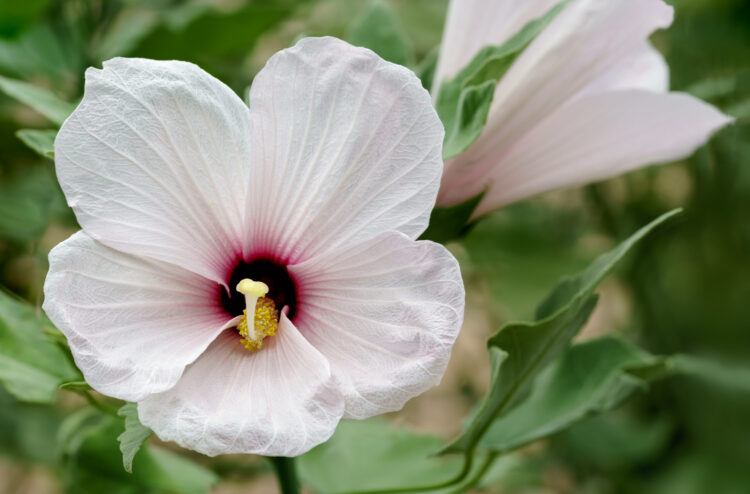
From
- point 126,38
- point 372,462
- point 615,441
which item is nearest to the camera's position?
point 372,462

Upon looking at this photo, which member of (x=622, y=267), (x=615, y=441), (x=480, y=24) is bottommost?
(x=615, y=441)

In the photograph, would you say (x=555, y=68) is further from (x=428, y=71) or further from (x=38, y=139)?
(x=38, y=139)

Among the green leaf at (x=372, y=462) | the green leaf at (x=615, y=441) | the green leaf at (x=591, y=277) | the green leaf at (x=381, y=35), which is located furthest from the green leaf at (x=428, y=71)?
the green leaf at (x=615, y=441)

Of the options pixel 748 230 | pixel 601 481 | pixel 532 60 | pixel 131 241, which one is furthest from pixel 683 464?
pixel 131 241

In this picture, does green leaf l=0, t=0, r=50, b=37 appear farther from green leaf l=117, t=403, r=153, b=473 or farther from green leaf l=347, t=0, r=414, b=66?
green leaf l=117, t=403, r=153, b=473

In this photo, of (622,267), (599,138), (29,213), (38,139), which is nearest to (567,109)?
(599,138)

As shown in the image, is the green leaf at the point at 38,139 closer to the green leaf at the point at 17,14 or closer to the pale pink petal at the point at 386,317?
the pale pink petal at the point at 386,317

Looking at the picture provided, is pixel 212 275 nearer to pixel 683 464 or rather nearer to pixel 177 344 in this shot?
pixel 177 344
